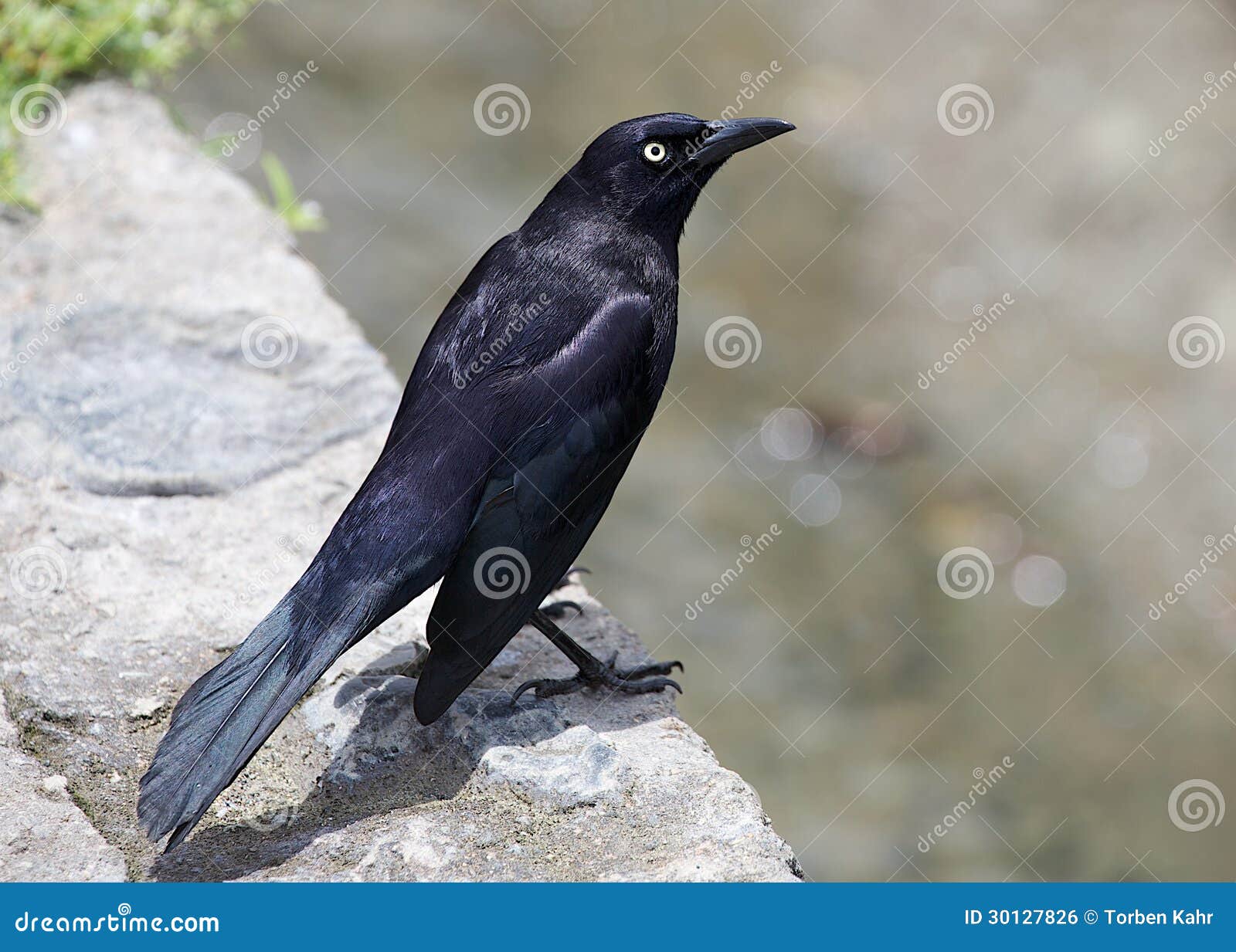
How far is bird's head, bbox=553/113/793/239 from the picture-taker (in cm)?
→ 356

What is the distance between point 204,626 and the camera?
342 cm

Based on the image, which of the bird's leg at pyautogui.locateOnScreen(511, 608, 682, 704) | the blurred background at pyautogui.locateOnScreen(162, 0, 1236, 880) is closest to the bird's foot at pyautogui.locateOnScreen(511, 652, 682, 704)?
the bird's leg at pyautogui.locateOnScreen(511, 608, 682, 704)

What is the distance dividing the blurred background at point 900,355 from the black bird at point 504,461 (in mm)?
2682

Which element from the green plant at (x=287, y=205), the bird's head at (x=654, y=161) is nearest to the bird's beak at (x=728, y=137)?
the bird's head at (x=654, y=161)

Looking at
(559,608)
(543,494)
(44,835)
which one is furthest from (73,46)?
(44,835)

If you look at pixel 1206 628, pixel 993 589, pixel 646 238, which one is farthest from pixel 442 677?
pixel 1206 628

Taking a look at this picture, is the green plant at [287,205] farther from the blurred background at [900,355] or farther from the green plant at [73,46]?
the green plant at [73,46]

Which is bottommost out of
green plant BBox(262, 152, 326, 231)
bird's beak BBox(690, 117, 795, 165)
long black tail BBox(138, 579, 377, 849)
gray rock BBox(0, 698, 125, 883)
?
gray rock BBox(0, 698, 125, 883)

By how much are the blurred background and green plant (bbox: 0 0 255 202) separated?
1.93 ft

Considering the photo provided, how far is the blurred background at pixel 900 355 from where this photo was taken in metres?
6.11

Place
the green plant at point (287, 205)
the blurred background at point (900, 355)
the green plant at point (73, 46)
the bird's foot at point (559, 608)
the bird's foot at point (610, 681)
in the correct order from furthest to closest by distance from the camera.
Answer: the blurred background at point (900, 355) < the green plant at point (287, 205) < the green plant at point (73, 46) < the bird's foot at point (559, 608) < the bird's foot at point (610, 681)

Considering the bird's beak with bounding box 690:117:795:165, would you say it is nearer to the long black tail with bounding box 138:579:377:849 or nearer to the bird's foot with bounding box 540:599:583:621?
the bird's foot with bounding box 540:599:583:621

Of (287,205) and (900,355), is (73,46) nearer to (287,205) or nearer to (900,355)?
(287,205)

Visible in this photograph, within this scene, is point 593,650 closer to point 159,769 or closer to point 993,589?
point 159,769
